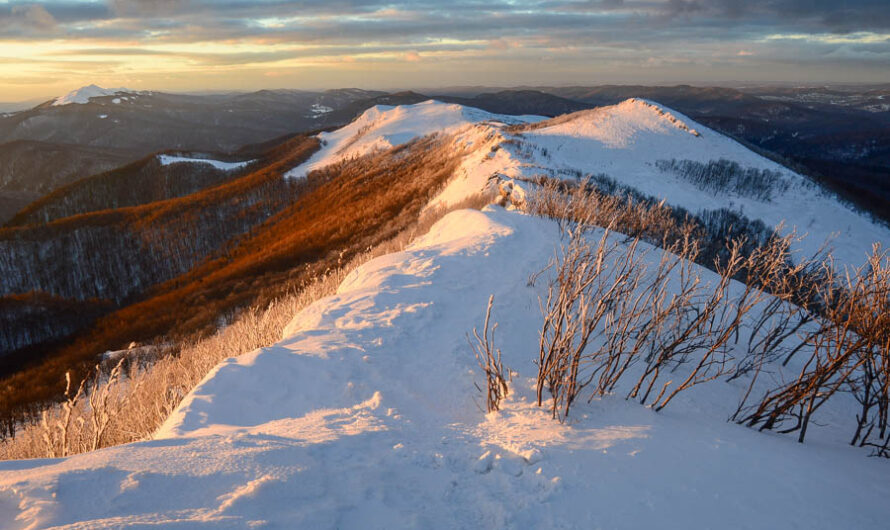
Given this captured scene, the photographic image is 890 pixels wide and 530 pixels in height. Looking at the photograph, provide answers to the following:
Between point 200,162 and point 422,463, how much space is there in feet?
384

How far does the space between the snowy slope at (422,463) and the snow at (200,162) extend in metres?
107

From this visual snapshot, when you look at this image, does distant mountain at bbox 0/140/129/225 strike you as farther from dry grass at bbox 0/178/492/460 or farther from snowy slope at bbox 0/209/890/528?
snowy slope at bbox 0/209/890/528

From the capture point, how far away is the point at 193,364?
33.6ft

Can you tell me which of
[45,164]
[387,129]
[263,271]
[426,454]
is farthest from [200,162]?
[45,164]

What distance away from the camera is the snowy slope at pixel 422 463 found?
355 cm

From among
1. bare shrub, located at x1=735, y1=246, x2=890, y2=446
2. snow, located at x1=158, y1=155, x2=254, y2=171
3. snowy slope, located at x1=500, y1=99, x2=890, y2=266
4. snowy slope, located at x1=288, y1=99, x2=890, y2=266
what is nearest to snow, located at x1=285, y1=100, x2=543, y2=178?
snowy slope, located at x1=288, y1=99, x2=890, y2=266

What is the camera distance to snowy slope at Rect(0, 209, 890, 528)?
3549 millimetres

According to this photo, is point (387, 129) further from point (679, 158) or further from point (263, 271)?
point (263, 271)

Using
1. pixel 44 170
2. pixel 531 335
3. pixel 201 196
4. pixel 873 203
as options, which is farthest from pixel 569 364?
pixel 44 170

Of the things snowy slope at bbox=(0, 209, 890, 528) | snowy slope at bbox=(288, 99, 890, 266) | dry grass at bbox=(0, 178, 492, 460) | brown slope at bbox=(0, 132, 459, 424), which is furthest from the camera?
snowy slope at bbox=(288, 99, 890, 266)

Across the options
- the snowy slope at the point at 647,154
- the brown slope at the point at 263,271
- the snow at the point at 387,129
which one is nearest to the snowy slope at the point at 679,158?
the snowy slope at the point at 647,154

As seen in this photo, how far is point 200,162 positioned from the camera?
338 ft

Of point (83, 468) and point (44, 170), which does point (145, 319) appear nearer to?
point (83, 468)

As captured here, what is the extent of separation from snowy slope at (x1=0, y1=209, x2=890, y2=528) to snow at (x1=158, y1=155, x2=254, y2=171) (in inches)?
4223
